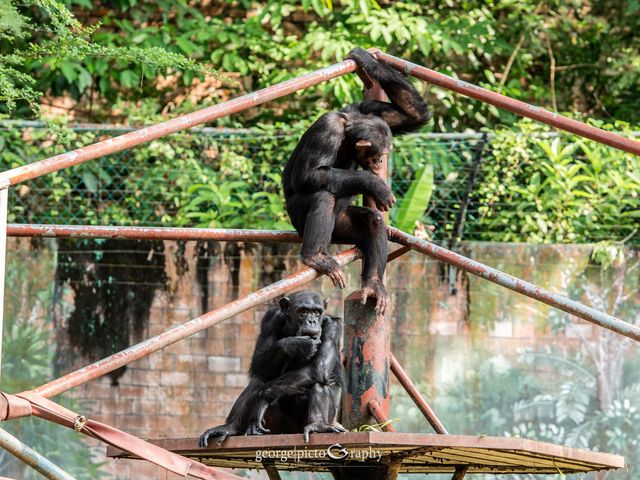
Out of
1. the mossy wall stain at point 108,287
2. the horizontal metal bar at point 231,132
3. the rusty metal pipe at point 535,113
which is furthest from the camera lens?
the horizontal metal bar at point 231,132

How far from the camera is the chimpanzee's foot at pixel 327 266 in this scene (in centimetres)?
682

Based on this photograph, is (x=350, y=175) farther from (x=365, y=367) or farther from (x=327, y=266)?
(x=365, y=367)

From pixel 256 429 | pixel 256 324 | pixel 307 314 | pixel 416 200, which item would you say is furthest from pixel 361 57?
pixel 256 324

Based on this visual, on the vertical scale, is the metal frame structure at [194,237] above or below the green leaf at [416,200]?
below

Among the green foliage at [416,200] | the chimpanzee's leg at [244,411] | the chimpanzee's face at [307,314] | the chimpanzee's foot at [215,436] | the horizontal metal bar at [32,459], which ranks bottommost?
the horizontal metal bar at [32,459]

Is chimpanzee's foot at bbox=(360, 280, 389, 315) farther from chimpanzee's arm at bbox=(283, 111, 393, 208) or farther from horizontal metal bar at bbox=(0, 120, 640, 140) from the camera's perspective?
horizontal metal bar at bbox=(0, 120, 640, 140)

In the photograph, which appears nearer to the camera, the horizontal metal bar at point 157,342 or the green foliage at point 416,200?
the horizontal metal bar at point 157,342

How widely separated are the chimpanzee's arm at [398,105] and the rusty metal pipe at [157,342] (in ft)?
4.73

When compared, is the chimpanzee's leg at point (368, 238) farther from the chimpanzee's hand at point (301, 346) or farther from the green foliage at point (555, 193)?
the green foliage at point (555, 193)

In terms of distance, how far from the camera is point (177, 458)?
4789 millimetres

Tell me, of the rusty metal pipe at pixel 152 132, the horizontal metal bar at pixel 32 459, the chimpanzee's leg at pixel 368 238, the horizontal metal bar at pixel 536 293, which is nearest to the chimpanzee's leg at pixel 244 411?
the chimpanzee's leg at pixel 368 238

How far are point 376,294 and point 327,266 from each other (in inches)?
13.7

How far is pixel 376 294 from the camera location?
6703mm

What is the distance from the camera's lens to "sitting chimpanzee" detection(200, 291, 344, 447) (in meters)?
6.67
